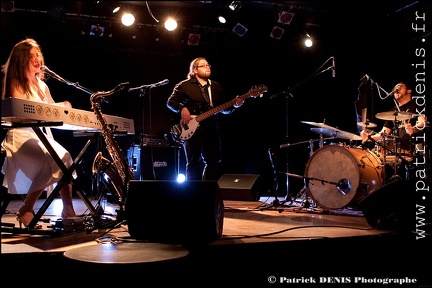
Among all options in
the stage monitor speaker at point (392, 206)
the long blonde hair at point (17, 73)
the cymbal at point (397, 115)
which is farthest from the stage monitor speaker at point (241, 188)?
the long blonde hair at point (17, 73)

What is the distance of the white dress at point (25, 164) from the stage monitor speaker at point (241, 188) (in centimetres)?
408

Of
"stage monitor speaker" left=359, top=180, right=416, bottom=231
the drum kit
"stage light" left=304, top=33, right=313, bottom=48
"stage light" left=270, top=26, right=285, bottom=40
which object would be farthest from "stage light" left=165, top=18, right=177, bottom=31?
"stage monitor speaker" left=359, top=180, right=416, bottom=231

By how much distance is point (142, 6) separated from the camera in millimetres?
7926

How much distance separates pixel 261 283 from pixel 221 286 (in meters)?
0.33

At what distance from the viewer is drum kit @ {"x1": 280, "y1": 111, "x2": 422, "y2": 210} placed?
4.94 m

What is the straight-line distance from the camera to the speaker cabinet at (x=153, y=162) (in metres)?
7.00

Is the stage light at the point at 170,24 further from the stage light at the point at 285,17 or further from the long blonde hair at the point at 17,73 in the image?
the long blonde hair at the point at 17,73

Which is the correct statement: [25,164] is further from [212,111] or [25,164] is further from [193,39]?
[193,39]

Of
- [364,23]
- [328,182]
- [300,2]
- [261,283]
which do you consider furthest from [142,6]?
[261,283]

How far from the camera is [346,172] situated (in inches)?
201

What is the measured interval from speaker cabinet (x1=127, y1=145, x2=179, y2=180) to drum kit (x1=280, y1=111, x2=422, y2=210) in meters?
2.73

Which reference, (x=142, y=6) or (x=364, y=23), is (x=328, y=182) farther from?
(x=142, y=6)

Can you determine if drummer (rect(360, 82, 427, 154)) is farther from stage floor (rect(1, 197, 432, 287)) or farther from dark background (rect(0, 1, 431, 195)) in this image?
stage floor (rect(1, 197, 432, 287))

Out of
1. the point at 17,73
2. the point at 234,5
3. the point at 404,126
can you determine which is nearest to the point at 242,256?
the point at 17,73
